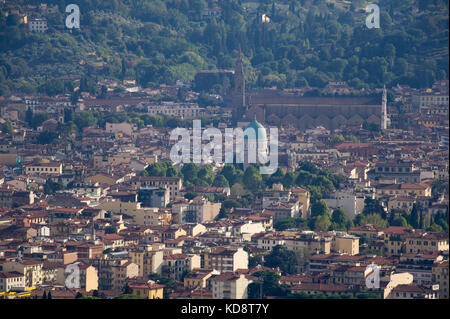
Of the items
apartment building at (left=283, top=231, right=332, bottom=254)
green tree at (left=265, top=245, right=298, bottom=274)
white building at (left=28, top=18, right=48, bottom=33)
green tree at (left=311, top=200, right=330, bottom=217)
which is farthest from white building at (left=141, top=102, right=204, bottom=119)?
green tree at (left=265, top=245, right=298, bottom=274)

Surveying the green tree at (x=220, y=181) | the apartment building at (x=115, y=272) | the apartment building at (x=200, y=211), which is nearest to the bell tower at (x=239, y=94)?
the green tree at (x=220, y=181)

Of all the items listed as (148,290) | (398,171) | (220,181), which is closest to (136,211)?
(220,181)

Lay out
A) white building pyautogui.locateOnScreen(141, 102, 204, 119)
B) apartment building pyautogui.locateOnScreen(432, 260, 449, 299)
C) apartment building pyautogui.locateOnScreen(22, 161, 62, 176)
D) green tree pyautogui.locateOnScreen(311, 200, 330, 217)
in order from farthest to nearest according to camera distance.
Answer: white building pyautogui.locateOnScreen(141, 102, 204, 119) → apartment building pyautogui.locateOnScreen(22, 161, 62, 176) → green tree pyautogui.locateOnScreen(311, 200, 330, 217) → apartment building pyautogui.locateOnScreen(432, 260, 449, 299)

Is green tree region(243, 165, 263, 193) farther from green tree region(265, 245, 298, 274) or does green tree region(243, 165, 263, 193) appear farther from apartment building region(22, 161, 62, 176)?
green tree region(265, 245, 298, 274)

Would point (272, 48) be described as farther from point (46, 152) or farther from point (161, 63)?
point (46, 152)

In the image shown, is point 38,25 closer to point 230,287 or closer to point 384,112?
point 384,112
